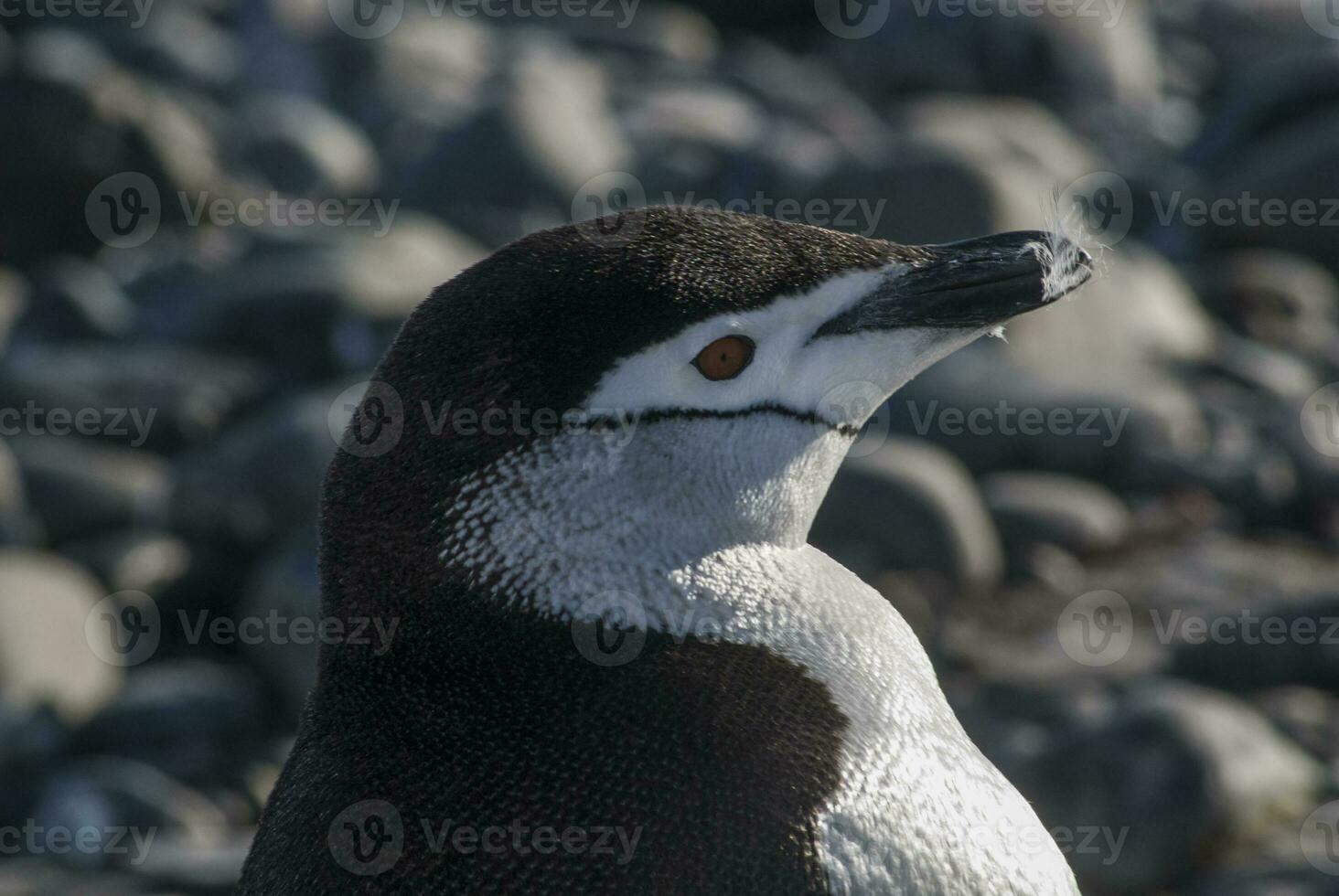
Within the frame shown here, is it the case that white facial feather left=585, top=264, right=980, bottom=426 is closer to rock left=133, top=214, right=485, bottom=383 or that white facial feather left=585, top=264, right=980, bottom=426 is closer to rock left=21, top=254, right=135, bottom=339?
rock left=133, top=214, right=485, bottom=383

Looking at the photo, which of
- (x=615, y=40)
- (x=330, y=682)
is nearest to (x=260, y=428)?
(x=330, y=682)

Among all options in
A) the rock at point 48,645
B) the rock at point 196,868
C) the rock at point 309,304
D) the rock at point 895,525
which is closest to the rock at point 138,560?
the rock at point 48,645

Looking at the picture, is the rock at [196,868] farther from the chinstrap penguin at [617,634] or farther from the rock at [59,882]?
the chinstrap penguin at [617,634]

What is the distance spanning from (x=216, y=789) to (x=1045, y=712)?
9.32 ft

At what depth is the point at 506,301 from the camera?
1.93 meters

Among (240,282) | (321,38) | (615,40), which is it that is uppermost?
(615,40)

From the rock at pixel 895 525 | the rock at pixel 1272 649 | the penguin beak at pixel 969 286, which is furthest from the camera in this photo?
the rock at pixel 895 525

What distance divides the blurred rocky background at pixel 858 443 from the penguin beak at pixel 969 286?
15cm

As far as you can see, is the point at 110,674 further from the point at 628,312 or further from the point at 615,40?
the point at 615,40

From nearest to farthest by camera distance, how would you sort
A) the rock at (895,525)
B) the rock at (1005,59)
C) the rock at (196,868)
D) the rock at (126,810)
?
1. the rock at (196,868)
2. the rock at (126,810)
3. the rock at (895,525)
4. the rock at (1005,59)

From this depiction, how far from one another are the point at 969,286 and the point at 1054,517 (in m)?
5.01

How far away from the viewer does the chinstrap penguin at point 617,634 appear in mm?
1815

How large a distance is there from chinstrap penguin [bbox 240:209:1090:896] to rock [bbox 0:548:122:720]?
4.09 m

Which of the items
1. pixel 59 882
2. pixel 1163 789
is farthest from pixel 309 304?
pixel 1163 789
